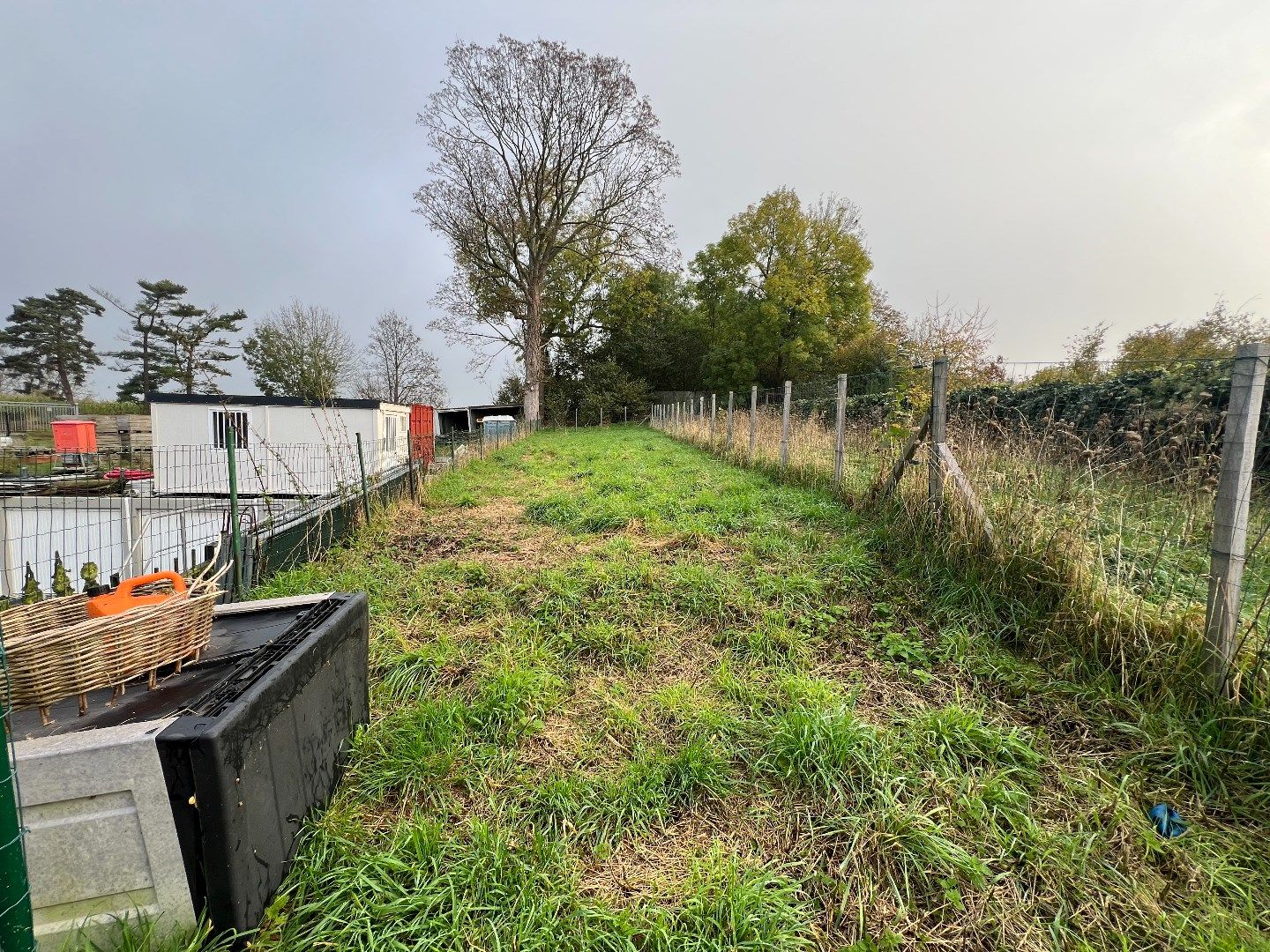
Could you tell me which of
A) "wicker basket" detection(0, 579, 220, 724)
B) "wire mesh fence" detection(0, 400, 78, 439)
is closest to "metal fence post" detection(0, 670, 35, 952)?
"wicker basket" detection(0, 579, 220, 724)

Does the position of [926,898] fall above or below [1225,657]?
below

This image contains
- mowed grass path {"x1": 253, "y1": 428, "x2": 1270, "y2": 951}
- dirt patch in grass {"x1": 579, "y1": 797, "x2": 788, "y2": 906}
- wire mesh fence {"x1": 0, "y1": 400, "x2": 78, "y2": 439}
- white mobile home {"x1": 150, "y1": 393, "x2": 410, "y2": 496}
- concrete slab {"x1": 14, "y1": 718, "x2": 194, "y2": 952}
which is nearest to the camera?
concrete slab {"x1": 14, "y1": 718, "x2": 194, "y2": 952}

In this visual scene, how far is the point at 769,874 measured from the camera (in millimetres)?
1665

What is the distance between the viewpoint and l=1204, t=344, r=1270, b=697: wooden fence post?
2.14 meters

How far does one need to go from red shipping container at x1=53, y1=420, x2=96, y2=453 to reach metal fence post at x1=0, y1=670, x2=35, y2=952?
28.8 meters

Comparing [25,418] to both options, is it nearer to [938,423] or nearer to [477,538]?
[477,538]

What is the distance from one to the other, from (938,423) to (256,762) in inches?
179

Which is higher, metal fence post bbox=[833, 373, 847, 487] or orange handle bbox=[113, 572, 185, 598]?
metal fence post bbox=[833, 373, 847, 487]

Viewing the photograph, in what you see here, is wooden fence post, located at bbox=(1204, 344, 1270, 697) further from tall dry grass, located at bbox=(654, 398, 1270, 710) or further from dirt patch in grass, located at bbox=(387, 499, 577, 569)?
dirt patch in grass, located at bbox=(387, 499, 577, 569)

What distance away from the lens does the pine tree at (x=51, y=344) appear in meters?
32.9

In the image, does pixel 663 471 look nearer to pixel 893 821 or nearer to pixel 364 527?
pixel 364 527

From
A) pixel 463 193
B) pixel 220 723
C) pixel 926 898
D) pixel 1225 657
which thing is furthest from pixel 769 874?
pixel 463 193

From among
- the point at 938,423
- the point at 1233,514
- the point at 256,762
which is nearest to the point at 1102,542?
the point at 1233,514

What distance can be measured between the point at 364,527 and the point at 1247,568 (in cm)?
670
